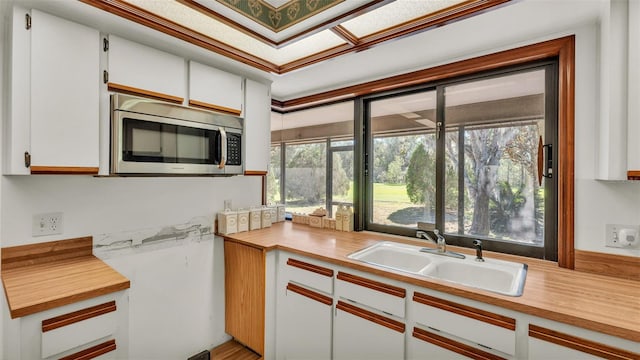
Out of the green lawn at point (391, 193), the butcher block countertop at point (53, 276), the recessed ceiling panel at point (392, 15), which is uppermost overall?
the recessed ceiling panel at point (392, 15)

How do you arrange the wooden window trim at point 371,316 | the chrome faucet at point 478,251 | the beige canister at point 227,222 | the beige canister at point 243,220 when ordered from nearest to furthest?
the wooden window trim at point 371,316 → the chrome faucet at point 478,251 → the beige canister at point 227,222 → the beige canister at point 243,220

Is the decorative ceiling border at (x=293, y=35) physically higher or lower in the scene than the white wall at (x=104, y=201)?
higher

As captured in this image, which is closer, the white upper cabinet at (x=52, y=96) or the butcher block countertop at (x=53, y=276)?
the butcher block countertop at (x=53, y=276)

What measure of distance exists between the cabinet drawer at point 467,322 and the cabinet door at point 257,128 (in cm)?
155

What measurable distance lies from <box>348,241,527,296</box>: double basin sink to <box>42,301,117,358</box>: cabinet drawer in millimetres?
1270

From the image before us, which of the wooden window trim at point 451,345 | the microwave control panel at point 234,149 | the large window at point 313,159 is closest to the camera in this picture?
the wooden window trim at point 451,345

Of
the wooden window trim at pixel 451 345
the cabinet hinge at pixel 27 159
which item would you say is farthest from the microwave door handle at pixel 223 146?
the wooden window trim at pixel 451 345

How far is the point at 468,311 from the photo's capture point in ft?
4.24

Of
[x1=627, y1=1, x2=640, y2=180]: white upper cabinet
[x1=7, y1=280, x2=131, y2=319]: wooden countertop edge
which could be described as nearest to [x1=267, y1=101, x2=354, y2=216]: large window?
[x1=7, y1=280, x2=131, y2=319]: wooden countertop edge

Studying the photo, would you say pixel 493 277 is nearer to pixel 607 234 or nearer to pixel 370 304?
pixel 607 234

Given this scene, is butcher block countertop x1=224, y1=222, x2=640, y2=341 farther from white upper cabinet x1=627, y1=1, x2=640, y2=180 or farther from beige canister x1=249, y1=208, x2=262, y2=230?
white upper cabinet x1=627, y1=1, x2=640, y2=180

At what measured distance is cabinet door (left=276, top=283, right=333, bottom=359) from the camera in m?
1.79

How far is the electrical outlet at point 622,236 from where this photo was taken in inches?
56.7

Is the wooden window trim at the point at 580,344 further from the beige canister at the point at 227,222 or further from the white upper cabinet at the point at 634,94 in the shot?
the beige canister at the point at 227,222
